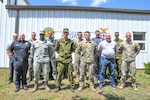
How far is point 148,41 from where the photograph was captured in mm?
12969

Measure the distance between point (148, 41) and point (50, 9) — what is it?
19.9 feet

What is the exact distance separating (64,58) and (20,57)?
152 cm

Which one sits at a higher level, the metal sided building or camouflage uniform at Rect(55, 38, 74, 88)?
the metal sided building

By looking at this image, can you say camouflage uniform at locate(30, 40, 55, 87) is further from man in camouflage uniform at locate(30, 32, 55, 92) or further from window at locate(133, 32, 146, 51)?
window at locate(133, 32, 146, 51)

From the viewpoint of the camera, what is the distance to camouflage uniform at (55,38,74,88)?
289 inches

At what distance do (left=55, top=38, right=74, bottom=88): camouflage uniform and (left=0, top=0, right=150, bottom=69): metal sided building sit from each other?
16.0ft

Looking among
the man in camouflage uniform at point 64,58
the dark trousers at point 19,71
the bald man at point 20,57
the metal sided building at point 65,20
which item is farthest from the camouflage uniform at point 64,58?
the metal sided building at point 65,20

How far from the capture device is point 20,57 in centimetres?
748

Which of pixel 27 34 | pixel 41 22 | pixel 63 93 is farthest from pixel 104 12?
pixel 63 93

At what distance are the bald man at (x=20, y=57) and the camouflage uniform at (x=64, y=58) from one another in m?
1.11

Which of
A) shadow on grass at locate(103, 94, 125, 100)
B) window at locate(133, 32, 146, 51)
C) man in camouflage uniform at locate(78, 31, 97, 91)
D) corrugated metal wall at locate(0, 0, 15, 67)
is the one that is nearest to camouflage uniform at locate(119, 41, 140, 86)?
shadow on grass at locate(103, 94, 125, 100)

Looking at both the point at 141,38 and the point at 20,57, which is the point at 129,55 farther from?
the point at 141,38

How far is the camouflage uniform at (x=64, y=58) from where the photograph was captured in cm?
734

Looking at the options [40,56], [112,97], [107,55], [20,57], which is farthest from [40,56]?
[112,97]
